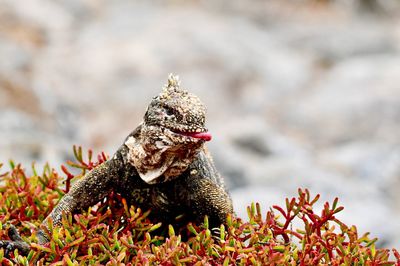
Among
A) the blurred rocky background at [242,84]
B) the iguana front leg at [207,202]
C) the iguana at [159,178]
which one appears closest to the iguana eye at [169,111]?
the iguana at [159,178]

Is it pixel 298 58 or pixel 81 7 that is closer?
pixel 298 58

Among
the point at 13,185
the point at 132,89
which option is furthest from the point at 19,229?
the point at 132,89

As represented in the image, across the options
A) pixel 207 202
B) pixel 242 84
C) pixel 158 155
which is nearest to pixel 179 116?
pixel 158 155

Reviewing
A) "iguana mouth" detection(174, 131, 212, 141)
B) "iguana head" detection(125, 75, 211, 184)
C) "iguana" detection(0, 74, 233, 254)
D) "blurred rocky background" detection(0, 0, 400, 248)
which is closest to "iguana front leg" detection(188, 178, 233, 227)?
"iguana" detection(0, 74, 233, 254)

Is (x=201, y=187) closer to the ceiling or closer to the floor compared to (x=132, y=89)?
closer to the floor

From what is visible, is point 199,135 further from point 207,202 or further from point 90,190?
point 90,190

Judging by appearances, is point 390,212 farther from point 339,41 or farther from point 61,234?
point 61,234

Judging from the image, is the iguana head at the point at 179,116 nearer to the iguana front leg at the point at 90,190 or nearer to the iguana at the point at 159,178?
the iguana at the point at 159,178
